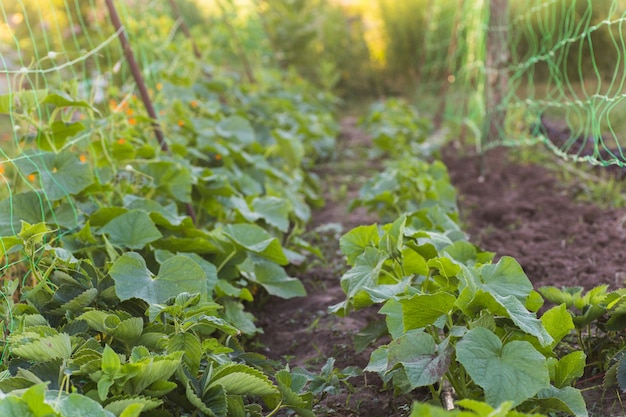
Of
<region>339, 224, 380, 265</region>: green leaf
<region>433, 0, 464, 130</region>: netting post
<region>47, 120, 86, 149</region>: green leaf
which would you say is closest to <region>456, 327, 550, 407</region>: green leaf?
<region>339, 224, 380, 265</region>: green leaf

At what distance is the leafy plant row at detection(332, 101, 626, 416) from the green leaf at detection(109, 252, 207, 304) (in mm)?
418

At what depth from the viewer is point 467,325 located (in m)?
1.66

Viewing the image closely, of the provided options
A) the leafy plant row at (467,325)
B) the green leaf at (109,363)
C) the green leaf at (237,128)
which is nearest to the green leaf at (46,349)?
the green leaf at (109,363)

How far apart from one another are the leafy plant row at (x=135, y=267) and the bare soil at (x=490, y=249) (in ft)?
0.46

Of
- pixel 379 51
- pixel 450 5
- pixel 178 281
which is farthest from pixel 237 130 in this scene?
pixel 379 51

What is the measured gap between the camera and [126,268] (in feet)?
5.86

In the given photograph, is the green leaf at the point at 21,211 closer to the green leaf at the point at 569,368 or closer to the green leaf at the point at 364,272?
the green leaf at the point at 364,272

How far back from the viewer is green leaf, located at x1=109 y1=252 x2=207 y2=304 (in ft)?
5.80

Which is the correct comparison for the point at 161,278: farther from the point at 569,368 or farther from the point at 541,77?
the point at 541,77

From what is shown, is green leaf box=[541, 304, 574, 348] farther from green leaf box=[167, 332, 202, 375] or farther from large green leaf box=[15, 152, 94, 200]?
large green leaf box=[15, 152, 94, 200]

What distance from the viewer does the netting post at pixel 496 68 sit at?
419cm

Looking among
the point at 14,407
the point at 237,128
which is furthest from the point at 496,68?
the point at 14,407

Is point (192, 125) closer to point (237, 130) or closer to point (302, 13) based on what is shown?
point (237, 130)

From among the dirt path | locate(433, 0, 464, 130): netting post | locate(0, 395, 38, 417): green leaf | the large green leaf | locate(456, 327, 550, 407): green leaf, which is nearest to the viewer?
locate(0, 395, 38, 417): green leaf
